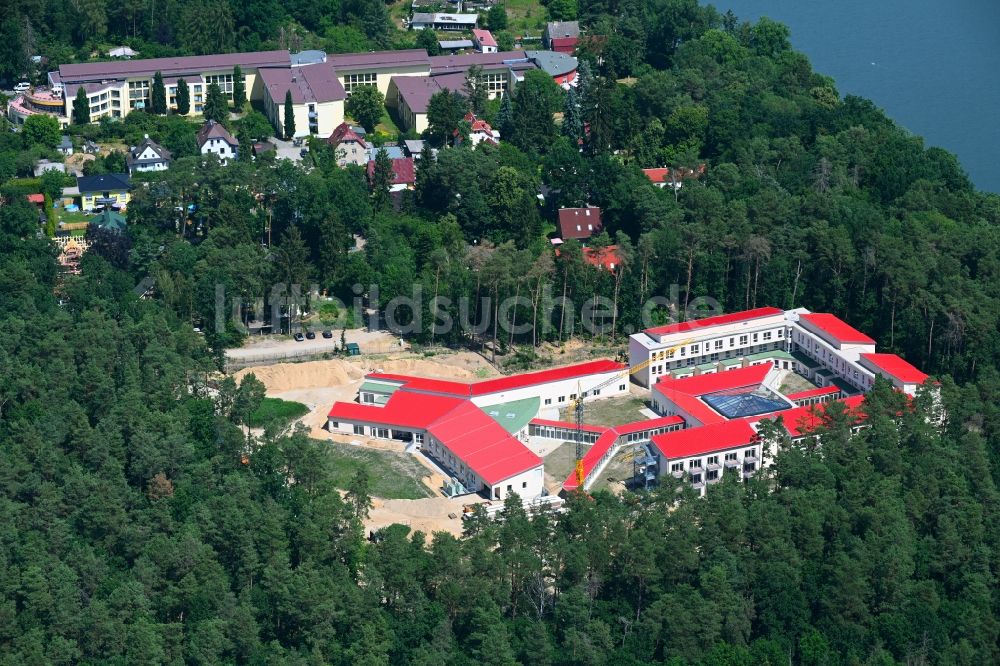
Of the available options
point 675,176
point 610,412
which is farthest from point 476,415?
point 675,176

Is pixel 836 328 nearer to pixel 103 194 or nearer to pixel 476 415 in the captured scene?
pixel 476 415

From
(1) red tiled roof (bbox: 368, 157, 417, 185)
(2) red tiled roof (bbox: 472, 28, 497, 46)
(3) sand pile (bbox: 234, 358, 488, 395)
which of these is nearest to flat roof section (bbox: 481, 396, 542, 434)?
(3) sand pile (bbox: 234, 358, 488, 395)

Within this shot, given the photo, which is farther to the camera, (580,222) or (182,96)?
A: (182,96)

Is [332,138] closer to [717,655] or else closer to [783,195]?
[783,195]

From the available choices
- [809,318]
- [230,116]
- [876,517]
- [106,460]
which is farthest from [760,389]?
[230,116]

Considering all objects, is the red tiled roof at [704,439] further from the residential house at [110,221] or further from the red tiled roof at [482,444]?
the residential house at [110,221]

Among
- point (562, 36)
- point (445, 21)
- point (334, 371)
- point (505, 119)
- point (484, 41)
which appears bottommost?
point (334, 371)

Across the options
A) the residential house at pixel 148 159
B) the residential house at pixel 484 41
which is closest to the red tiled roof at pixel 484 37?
the residential house at pixel 484 41
